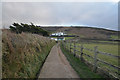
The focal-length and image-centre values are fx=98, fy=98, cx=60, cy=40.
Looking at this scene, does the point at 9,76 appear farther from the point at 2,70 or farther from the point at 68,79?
the point at 68,79

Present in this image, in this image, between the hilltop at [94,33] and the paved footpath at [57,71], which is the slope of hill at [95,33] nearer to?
the hilltop at [94,33]

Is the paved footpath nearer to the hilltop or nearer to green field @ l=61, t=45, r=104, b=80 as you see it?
green field @ l=61, t=45, r=104, b=80

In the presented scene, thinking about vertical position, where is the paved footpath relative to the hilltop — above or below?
below

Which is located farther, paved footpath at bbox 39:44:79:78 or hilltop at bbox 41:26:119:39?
hilltop at bbox 41:26:119:39

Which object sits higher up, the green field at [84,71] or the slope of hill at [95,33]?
the slope of hill at [95,33]

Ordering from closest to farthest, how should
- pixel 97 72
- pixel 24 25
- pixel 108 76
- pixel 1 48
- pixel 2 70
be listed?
pixel 2 70, pixel 1 48, pixel 108 76, pixel 97 72, pixel 24 25

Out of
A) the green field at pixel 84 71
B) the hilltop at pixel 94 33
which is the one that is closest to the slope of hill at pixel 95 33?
the hilltop at pixel 94 33

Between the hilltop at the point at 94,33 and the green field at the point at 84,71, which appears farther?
the hilltop at the point at 94,33

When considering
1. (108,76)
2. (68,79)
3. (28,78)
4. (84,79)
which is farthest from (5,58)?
(108,76)

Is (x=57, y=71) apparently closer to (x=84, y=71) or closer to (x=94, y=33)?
(x=84, y=71)

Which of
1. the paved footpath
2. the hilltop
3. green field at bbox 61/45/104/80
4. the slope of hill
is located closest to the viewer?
green field at bbox 61/45/104/80

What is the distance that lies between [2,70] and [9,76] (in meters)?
0.29

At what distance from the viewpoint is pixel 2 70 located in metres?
3.04

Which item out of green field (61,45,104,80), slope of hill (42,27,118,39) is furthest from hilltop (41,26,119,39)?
green field (61,45,104,80)
